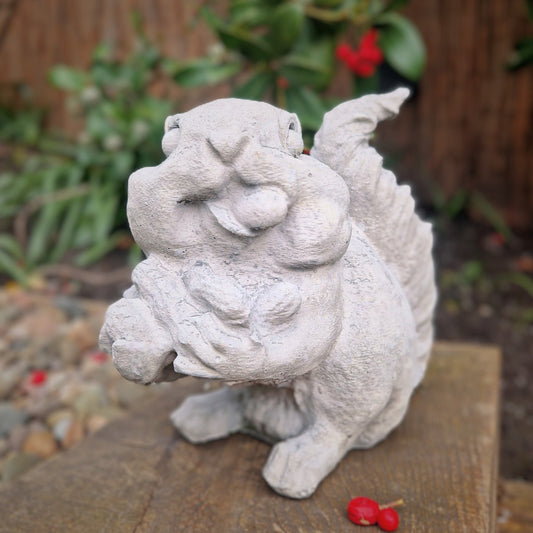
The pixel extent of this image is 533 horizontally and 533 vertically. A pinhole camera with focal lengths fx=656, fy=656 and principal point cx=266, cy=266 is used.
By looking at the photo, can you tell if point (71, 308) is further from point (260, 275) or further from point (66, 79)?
point (260, 275)

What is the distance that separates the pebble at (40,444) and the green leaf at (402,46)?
1.75m

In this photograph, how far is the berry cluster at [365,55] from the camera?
2.41 meters

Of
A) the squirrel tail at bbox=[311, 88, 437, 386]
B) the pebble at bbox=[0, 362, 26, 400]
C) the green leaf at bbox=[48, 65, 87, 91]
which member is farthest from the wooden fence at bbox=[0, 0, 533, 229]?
the squirrel tail at bbox=[311, 88, 437, 386]

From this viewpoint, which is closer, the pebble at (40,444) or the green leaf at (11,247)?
the pebble at (40,444)

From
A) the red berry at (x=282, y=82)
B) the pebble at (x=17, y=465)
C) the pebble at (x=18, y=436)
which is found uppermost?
the red berry at (x=282, y=82)

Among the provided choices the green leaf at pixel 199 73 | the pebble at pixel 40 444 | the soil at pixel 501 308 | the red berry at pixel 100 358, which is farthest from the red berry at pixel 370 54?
the pebble at pixel 40 444

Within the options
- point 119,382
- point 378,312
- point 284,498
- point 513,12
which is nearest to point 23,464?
point 119,382

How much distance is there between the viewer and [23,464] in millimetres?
1723

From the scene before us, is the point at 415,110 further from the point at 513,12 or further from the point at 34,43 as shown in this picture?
the point at 34,43

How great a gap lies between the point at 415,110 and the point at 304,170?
269 centimetres

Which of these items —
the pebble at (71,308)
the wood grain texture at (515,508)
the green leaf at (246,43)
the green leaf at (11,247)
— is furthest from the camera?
the green leaf at (11,247)

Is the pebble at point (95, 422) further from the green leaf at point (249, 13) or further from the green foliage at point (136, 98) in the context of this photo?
the green leaf at point (249, 13)

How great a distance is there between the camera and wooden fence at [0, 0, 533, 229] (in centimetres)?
324

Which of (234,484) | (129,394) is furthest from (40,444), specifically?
(234,484)
